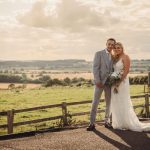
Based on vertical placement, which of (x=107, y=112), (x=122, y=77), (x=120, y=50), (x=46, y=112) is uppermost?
(x=120, y=50)

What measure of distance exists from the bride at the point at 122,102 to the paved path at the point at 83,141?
409 millimetres

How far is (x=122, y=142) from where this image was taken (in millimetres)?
8570

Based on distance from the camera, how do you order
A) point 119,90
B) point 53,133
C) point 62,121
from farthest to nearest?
point 62,121 < point 119,90 < point 53,133

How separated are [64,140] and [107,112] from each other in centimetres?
228

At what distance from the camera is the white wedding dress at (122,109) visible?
1032 cm

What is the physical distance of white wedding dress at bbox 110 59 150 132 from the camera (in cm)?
1032

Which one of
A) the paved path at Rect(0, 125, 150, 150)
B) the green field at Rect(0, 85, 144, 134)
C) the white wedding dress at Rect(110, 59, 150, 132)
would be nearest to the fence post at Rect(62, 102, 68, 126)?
the green field at Rect(0, 85, 144, 134)

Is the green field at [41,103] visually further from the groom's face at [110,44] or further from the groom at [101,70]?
the groom's face at [110,44]

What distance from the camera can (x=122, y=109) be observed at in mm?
10555

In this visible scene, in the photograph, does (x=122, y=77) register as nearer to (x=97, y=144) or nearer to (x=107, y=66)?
(x=107, y=66)

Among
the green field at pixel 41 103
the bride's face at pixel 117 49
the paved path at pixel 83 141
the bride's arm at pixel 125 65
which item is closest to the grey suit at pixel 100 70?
the bride's face at pixel 117 49

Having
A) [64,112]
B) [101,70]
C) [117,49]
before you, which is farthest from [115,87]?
[64,112]

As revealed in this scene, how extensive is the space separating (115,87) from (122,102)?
45 cm

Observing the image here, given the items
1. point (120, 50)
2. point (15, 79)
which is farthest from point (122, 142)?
point (15, 79)
